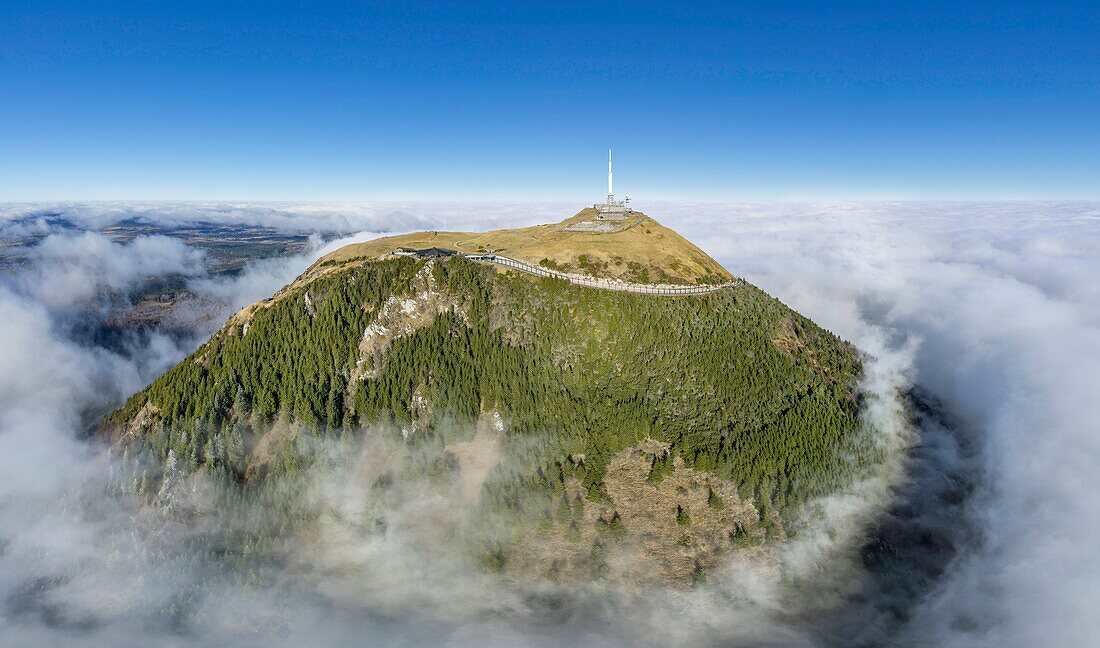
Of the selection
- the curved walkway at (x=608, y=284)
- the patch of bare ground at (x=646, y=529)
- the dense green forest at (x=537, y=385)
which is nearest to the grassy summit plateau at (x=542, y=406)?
the patch of bare ground at (x=646, y=529)

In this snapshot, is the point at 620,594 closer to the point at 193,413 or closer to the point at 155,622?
A: the point at 155,622

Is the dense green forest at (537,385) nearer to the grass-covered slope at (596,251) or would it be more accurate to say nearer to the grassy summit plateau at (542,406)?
the grassy summit plateau at (542,406)

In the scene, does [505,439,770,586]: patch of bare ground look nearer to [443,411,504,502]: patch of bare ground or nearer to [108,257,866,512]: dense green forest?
[108,257,866,512]: dense green forest

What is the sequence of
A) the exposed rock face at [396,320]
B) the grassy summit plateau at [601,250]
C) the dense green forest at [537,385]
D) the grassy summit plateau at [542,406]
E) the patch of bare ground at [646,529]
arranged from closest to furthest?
the patch of bare ground at [646,529] < the grassy summit plateau at [542,406] < the dense green forest at [537,385] < the exposed rock face at [396,320] < the grassy summit plateau at [601,250]

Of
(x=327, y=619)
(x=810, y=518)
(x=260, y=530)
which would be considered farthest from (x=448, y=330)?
(x=810, y=518)

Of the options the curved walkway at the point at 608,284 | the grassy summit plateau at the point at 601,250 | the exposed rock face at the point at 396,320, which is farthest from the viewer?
the grassy summit plateau at the point at 601,250

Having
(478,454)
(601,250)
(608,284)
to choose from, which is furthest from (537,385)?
(601,250)

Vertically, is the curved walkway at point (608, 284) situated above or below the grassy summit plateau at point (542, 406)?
above
